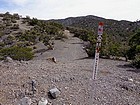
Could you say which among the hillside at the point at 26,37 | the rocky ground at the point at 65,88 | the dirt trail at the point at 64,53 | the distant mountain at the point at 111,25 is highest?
the rocky ground at the point at 65,88

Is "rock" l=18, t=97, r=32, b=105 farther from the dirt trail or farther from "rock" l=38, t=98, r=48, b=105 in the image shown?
the dirt trail

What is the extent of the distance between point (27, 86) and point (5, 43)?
23181mm

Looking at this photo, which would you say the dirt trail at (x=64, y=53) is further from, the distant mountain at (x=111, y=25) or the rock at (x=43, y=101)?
the distant mountain at (x=111, y=25)

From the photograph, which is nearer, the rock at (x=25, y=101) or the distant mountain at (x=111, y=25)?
the rock at (x=25, y=101)

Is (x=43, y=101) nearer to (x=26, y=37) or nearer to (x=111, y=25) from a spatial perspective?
(x=26, y=37)

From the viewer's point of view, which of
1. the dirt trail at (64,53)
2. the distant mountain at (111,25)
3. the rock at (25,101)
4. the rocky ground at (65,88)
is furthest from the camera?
the distant mountain at (111,25)

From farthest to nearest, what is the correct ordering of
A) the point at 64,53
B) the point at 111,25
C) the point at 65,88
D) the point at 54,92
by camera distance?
the point at 111,25 → the point at 64,53 → the point at 65,88 → the point at 54,92

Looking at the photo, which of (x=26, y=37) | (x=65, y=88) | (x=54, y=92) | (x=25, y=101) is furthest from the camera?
(x=26, y=37)

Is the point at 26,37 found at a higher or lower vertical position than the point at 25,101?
lower

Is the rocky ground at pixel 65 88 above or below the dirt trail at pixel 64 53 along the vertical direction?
above

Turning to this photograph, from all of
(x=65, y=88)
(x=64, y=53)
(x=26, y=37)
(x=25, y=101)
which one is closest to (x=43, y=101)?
(x=25, y=101)

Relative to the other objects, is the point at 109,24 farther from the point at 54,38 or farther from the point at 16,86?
the point at 16,86

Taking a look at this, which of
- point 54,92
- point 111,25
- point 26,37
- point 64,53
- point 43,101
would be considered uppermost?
point 54,92

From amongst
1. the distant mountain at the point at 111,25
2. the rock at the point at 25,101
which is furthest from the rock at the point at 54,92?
the distant mountain at the point at 111,25
